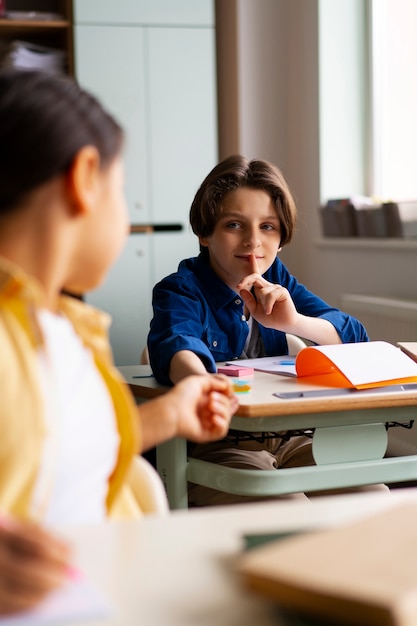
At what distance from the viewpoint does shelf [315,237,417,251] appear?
3.98m

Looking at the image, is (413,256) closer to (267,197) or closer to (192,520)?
(267,197)

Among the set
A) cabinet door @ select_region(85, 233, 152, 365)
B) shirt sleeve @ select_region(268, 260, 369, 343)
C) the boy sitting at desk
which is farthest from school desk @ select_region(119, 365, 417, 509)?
cabinet door @ select_region(85, 233, 152, 365)

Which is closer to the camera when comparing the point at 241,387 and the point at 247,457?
the point at 241,387

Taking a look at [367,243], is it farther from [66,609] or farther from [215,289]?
[66,609]

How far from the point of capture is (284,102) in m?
5.00

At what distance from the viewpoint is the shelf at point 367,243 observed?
398 centimetres

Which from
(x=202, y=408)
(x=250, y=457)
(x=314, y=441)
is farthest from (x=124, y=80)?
(x=202, y=408)

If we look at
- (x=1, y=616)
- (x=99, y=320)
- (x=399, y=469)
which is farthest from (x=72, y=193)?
(x=399, y=469)

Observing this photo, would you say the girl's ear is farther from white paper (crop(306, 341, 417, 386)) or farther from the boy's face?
the boy's face

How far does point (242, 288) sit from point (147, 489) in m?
1.13

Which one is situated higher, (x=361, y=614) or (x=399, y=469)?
(x=361, y=614)

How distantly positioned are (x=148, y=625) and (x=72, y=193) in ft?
1.52

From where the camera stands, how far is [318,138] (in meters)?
4.70

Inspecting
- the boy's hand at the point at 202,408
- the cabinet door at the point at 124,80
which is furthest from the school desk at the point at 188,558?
the cabinet door at the point at 124,80
